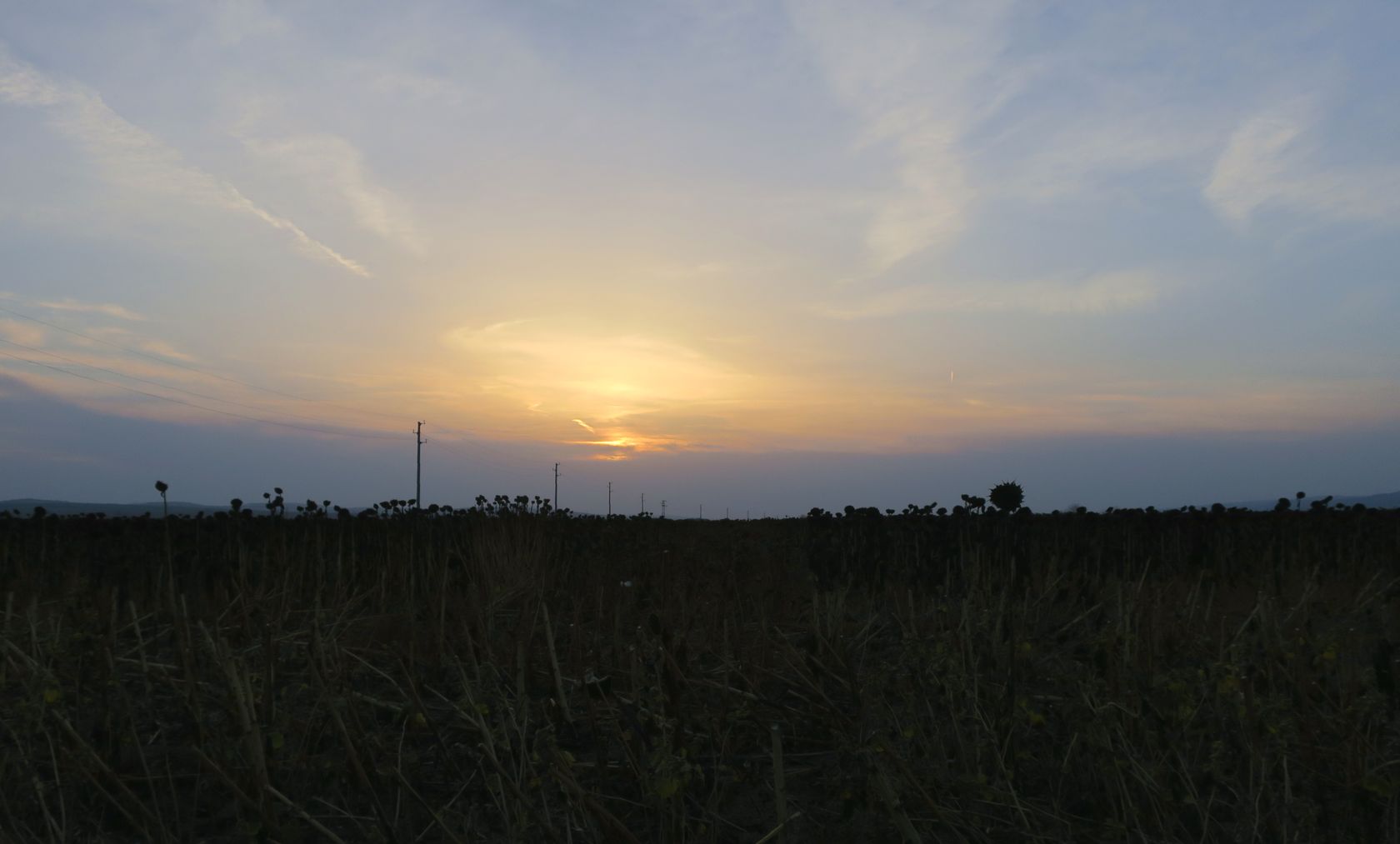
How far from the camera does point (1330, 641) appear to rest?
402 centimetres

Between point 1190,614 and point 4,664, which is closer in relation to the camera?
point 4,664

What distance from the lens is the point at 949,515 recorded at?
10500 mm

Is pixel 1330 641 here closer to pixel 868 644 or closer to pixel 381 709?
pixel 868 644

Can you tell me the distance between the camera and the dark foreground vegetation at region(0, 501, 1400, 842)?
3.30 m

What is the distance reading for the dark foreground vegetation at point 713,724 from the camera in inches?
130

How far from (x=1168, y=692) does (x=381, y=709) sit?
13.1ft

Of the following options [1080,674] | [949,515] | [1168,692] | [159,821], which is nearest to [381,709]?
[159,821]

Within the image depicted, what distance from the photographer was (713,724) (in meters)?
4.05

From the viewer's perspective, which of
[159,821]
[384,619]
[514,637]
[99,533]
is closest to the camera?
[159,821]

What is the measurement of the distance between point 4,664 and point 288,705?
6.75 feet

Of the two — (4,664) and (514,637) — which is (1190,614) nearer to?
(514,637)

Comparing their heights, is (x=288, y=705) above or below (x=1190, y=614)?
Answer: below

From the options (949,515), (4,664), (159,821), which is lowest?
(159,821)

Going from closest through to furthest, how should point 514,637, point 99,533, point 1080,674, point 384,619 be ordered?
point 1080,674
point 514,637
point 384,619
point 99,533
